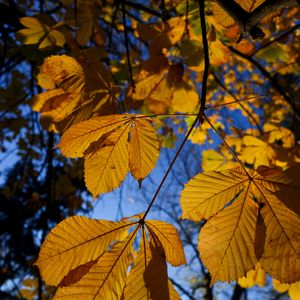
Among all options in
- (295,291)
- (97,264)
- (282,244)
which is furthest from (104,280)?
(295,291)

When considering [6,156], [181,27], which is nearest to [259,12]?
[181,27]

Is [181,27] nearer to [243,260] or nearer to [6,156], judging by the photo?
[243,260]

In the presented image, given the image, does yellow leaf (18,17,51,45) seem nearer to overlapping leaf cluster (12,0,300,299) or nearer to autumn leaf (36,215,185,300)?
overlapping leaf cluster (12,0,300,299)

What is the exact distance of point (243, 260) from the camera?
663 mm

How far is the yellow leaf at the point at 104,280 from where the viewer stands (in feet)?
2.06

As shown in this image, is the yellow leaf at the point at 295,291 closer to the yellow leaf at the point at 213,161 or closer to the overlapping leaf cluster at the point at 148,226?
the overlapping leaf cluster at the point at 148,226

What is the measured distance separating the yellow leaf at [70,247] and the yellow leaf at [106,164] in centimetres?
12

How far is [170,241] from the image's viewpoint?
0.75 meters

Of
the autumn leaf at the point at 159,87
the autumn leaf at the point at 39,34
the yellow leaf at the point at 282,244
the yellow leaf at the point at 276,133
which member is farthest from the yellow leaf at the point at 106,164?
the yellow leaf at the point at 276,133

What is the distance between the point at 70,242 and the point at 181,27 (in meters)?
1.19

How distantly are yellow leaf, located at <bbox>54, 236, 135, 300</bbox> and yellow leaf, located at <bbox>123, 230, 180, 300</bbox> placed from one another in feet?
0.07

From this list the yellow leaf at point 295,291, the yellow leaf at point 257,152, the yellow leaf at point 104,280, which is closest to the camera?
the yellow leaf at point 104,280

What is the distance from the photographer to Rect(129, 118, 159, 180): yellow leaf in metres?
0.79

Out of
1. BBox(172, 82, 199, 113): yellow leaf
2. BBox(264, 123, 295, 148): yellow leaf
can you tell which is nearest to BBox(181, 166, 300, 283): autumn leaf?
BBox(172, 82, 199, 113): yellow leaf
